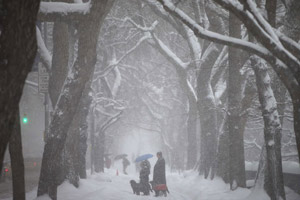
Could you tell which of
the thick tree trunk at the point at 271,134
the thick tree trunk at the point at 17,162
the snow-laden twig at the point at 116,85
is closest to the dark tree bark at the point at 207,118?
the thick tree trunk at the point at 271,134

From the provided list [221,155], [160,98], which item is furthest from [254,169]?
[160,98]

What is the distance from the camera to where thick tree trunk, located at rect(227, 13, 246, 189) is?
37.6ft

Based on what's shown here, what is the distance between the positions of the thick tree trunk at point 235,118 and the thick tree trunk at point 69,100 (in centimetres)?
453

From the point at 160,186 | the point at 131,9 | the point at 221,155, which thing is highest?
the point at 131,9

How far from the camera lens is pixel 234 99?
1192cm

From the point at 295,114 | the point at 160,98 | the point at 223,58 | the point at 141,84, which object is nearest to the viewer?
the point at 295,114

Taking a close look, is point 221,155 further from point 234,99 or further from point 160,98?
point 160,98

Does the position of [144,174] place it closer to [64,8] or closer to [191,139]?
[64,8]

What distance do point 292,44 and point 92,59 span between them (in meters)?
4.54

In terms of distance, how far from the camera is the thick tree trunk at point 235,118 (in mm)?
11461

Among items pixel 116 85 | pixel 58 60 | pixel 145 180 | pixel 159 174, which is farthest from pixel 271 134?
pixel 116 85

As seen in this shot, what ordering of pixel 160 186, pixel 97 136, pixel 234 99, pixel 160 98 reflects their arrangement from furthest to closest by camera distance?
pixel 160 98, pixel 97 136, pixel 160 186, pixel 234 99

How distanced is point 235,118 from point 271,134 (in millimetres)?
2922

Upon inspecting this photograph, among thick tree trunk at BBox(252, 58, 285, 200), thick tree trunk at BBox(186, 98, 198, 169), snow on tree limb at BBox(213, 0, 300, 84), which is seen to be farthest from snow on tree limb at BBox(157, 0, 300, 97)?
thick tree trunk at BBox(186, 98, 198, 169)
